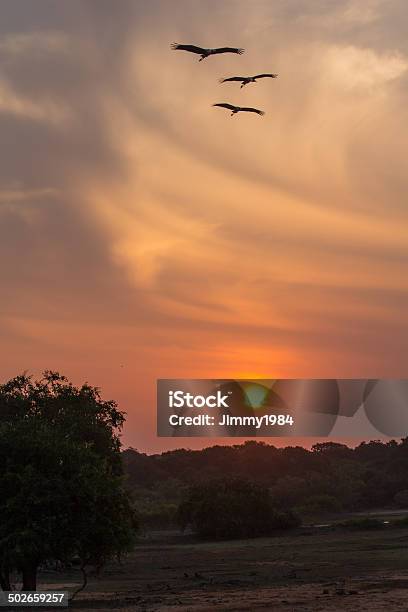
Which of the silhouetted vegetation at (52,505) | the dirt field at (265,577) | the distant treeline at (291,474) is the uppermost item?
the distant treeline at (291,474)

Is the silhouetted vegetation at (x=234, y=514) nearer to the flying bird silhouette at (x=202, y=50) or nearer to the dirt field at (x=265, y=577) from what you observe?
the dirt field at (x=265, y=577)

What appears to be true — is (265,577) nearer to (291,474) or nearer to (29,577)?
(29,577)

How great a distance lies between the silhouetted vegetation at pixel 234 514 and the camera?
8956 centimetres

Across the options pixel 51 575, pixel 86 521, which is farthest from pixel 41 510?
pixel 51 575

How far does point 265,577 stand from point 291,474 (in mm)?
117809

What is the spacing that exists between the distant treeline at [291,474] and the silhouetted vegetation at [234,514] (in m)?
19.0

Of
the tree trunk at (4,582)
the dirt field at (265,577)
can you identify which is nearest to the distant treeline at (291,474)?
the dirt field at (265,577)

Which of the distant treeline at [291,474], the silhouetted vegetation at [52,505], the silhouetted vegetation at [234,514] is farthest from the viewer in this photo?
the distant treeline at [291,474]

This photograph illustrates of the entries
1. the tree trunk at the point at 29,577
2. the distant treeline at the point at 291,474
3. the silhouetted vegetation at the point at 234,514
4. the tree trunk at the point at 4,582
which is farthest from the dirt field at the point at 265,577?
the distant treeline at the point at 291,474

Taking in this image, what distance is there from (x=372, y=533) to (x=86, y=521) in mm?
49044

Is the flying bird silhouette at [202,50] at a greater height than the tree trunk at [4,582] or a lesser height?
greater

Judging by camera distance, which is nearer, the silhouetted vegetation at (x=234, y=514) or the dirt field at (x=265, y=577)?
the dirt field at (x=265, y=577)

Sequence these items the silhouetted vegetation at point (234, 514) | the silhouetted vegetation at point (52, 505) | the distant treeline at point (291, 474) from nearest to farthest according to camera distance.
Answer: the silhouetted vegetation at point (52, 505) < the silhouetted vegetation at point (234, 514) < the distant treeline at point (291, 474)

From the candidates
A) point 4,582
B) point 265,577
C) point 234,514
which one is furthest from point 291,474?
point 4,582
